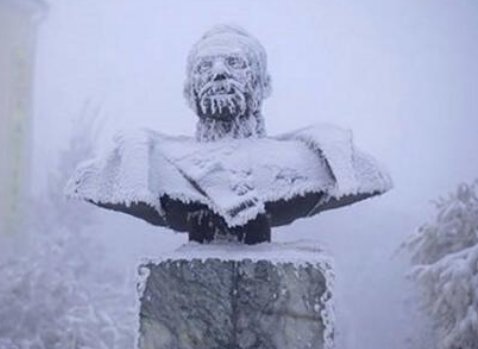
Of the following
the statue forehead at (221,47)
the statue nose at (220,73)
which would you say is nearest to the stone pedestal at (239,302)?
the statue nose at (220,73)

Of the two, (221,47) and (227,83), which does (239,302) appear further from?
(221,47)

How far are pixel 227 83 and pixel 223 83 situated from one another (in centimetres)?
1

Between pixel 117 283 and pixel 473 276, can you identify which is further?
pixel 117 283

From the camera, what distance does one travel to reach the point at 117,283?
13766mm

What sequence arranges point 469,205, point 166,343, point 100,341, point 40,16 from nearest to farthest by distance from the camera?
1. point 166,343
2. point 469,205
3. point 100,341
4. point 40,16

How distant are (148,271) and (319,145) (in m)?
0.72

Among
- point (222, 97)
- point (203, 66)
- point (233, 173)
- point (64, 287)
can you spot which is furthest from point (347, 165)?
point (64, 287)

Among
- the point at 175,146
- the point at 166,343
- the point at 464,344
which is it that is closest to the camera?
the point at 166,343

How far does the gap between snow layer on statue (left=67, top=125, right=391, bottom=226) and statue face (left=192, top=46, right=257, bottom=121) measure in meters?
0.13

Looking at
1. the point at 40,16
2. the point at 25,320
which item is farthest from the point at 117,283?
the point at 40,16

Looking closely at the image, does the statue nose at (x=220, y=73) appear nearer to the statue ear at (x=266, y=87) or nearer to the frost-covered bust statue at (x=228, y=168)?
the frost-covered bust statue at (x=228, y=168)

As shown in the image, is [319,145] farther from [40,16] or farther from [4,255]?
[40,16]

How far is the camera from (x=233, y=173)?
2242 millimetres

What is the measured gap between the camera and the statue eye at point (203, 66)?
2.37m
